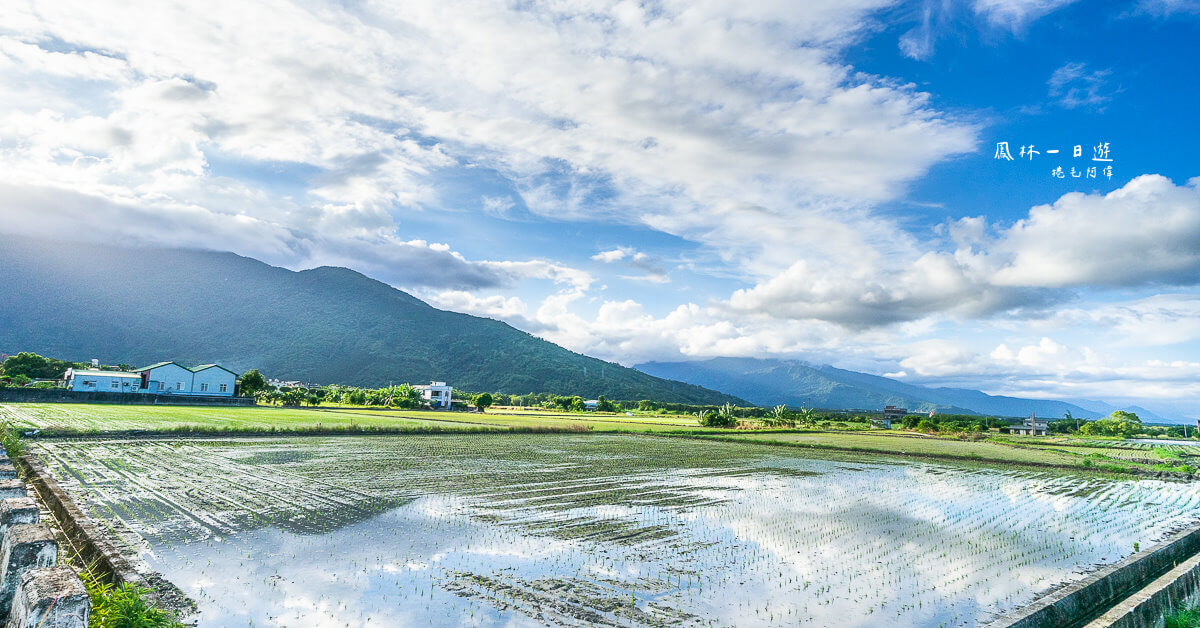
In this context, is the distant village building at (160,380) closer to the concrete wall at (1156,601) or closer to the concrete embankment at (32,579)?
the concrete embankment at (32,579)

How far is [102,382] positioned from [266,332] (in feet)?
384

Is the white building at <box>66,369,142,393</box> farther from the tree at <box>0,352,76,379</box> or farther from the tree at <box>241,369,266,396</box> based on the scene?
the tree at <box>0,352,76,379</box>

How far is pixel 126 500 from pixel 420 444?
19.1 metres

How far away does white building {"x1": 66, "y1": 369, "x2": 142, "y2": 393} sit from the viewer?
176 feet

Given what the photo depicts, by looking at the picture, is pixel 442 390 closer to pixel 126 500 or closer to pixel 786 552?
pixel 126 500

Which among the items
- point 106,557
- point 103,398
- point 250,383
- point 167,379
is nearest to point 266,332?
point 250,383

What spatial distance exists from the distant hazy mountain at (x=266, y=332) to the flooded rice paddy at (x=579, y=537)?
126m

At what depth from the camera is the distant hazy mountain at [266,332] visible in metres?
143

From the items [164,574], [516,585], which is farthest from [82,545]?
[516,585]

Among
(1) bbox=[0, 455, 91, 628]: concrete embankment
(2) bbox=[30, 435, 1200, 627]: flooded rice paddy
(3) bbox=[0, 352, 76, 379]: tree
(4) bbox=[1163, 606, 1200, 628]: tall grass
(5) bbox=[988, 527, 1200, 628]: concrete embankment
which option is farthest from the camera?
(3) bbox=[0, 352, 76, 379]: tree

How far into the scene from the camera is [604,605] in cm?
859

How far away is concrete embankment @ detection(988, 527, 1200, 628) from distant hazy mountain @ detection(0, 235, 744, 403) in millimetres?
140240

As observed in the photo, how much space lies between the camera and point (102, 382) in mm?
54656

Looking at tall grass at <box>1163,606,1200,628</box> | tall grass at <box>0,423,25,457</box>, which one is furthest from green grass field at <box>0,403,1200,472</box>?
tall grass at <box>1163,606,1200,628</box>
